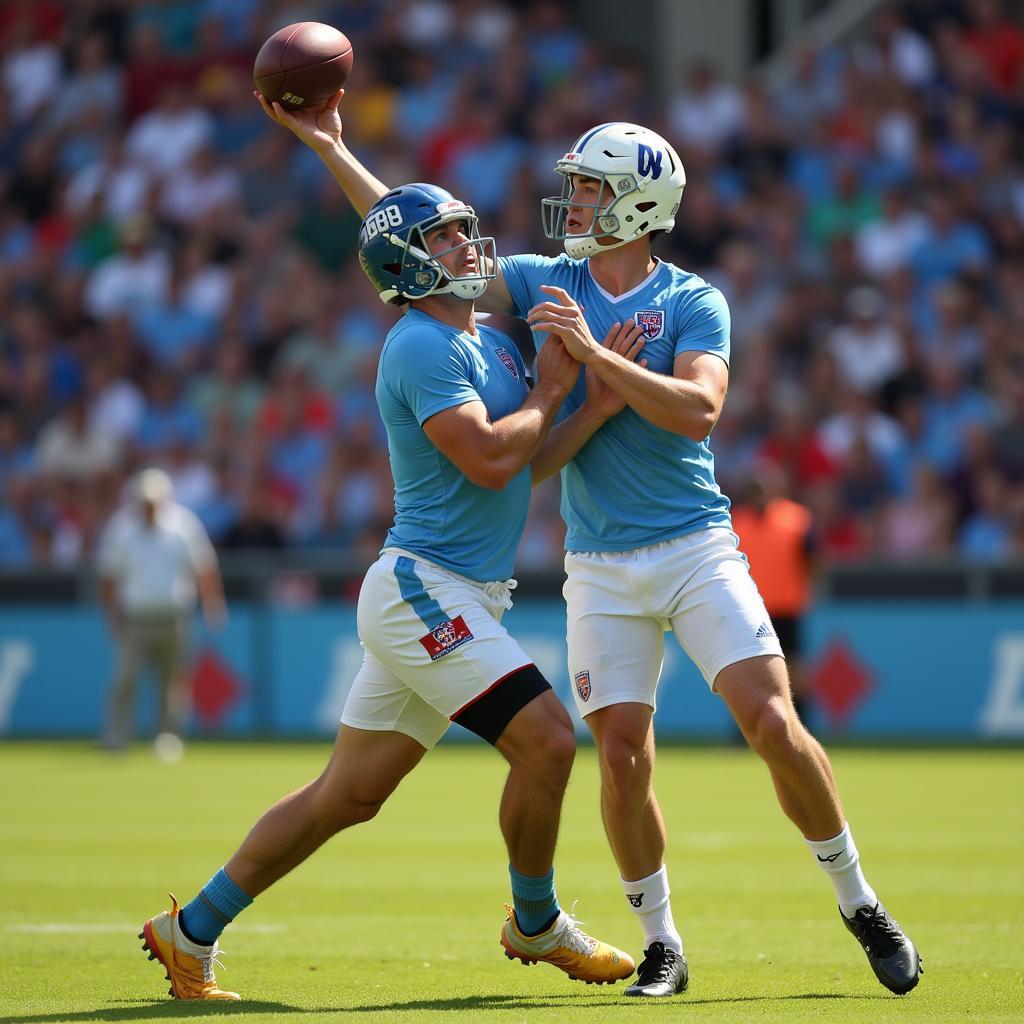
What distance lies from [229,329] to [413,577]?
1603cm

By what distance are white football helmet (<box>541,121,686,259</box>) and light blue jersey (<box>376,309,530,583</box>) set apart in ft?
2.17

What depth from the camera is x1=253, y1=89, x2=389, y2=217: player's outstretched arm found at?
291 inches

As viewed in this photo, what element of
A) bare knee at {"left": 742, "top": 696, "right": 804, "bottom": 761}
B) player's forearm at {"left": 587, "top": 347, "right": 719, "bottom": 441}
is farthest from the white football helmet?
bare knee at {"left": 742, "top": 696, "right": 804, "bottom": 761}

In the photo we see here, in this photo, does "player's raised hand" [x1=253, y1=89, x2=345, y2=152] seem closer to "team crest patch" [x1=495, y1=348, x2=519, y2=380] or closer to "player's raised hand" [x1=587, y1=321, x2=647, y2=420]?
"team crest patch" [x1=495, y1=348, x2=519, y2=380]

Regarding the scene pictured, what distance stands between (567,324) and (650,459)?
604mm

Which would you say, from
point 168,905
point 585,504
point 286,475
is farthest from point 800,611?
point 585,504

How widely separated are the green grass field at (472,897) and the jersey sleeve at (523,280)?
2.52m

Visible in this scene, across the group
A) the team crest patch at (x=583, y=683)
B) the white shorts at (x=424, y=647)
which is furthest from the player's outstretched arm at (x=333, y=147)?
the team crest patch at (x=583, y=683)

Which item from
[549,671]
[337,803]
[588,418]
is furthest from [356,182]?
[549,671]

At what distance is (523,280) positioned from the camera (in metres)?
7.23

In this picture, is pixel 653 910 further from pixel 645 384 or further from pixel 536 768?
pixel 645 384

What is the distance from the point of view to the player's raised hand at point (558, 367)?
6.73 meters

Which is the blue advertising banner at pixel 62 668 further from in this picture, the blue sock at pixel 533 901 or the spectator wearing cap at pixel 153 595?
the blue sock at pixel 533 901

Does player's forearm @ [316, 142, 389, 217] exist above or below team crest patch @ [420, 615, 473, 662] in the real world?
above
